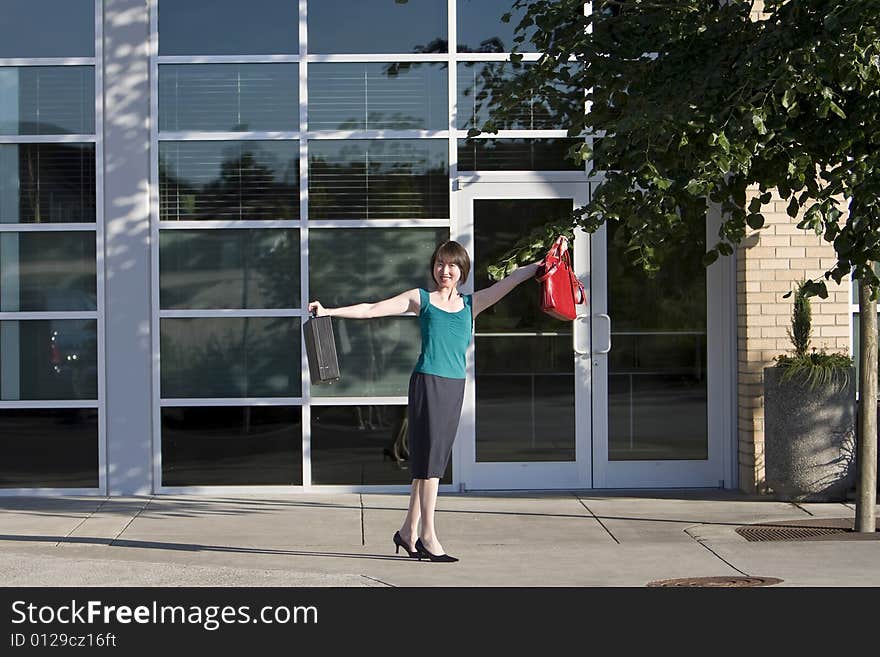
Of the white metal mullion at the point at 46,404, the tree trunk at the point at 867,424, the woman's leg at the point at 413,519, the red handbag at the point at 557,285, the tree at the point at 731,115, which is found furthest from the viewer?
the white metal mullion at the point at 46,404

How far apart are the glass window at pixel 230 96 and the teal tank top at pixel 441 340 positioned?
134 inches

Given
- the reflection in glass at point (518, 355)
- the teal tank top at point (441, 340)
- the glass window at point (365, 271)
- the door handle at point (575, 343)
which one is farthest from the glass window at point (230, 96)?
the teal tank top at point (441, 340)

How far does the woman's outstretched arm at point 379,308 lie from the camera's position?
277 inches

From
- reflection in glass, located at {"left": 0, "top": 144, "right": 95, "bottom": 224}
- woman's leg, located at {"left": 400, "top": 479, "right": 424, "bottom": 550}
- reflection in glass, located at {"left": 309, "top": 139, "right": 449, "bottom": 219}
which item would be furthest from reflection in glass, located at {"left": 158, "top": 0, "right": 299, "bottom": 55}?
woman's leg, located at {"left": 400, "top": 479, "right": 424, "bottom": 550}

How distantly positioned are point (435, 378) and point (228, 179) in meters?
3.63

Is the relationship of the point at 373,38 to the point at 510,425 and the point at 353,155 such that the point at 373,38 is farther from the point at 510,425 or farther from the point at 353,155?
the point at 510,425

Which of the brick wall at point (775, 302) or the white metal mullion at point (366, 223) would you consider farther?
the white metal mullion at point (366, 223)

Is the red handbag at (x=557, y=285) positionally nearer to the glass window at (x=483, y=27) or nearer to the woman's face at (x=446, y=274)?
the woman's face at (x=446, y=274)

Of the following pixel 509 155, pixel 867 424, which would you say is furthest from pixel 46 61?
pixel 867 424

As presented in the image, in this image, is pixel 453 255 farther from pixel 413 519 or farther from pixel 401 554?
pixel 401 554

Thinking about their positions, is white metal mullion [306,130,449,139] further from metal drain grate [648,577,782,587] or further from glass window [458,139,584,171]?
metal drain grate [648,577,782,587]

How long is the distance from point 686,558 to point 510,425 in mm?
2941

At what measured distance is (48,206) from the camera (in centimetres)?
1027

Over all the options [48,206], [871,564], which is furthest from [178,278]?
[871,564]
